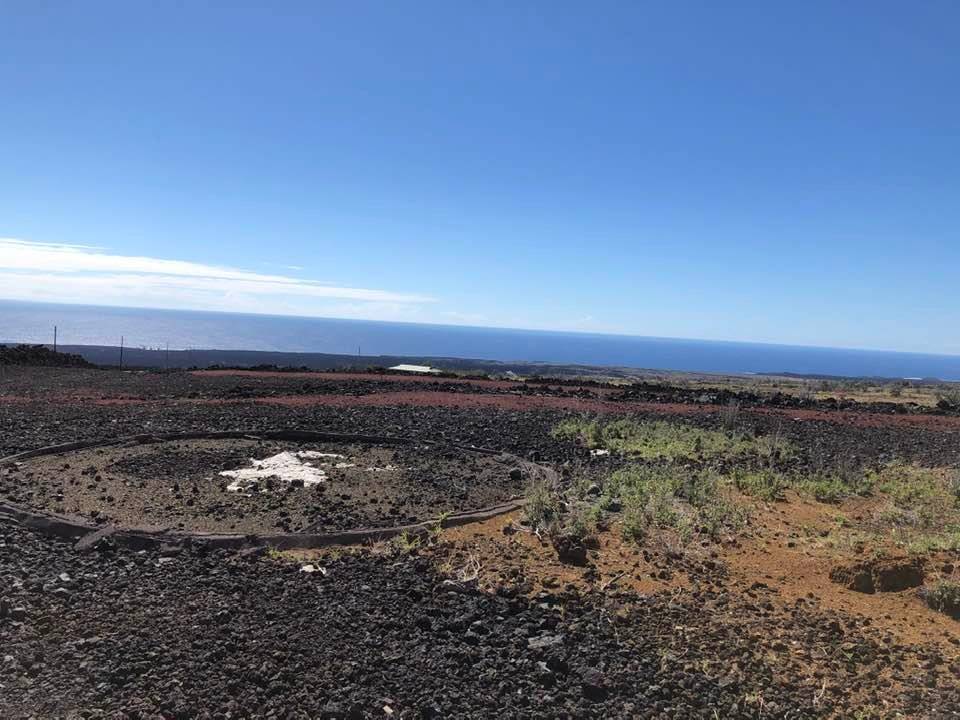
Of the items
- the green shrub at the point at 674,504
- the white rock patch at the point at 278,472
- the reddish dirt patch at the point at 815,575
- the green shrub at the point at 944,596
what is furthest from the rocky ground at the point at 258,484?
the green shrub at the point at 944,596

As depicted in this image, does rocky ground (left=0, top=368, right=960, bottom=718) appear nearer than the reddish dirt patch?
Yes

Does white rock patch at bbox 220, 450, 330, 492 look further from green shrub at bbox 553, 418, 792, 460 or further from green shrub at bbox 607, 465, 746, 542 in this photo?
green shrub at bbox 553, 418, 792, 460

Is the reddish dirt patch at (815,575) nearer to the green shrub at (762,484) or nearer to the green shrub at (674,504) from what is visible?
the green shrub at (674,504)

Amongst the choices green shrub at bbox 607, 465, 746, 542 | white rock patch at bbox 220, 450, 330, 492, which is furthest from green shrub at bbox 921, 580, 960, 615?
white rock patch at bbox 220, 450, 330, 492

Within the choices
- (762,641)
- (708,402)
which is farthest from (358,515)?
(708,402)

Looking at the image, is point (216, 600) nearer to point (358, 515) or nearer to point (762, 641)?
point (358, 515)

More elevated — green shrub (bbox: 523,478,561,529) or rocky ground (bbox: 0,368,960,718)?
green shrub (bbox: 523,478,561,529)

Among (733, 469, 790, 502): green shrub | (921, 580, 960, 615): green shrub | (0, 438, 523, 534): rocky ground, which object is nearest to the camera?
(921, 580, 960, 615): green shrub

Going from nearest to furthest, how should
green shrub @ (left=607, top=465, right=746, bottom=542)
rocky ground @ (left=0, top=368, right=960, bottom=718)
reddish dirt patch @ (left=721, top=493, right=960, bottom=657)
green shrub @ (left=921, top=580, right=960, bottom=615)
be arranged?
1. rocky ground @ (left=0, top=368, right=960, bottom=718)
2. reddish dirt patch @ (left=721, top=493, right=960, bottom=657)
3. green shrub @ (left=921, top=580, right=960, bottom=615)
4. green shrub @ (left=607, top=465, right=746, bottom=542)

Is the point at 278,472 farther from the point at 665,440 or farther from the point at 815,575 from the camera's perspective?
the point at 665,440

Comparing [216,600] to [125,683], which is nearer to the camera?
[125,683]
